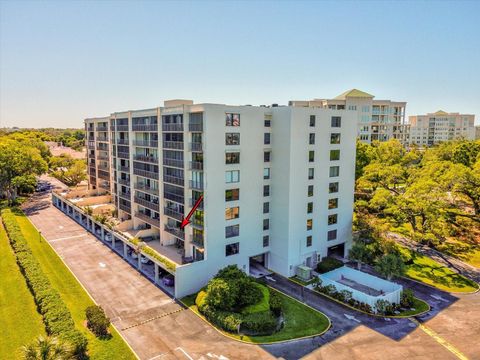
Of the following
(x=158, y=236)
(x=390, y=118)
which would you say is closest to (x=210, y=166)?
(x=158, y=236)

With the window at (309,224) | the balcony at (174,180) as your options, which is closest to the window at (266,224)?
the window at (309,224)

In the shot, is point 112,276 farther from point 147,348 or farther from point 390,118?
point 390,118

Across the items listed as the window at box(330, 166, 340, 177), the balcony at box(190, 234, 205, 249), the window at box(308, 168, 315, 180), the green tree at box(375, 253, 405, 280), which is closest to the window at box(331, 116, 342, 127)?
the window at box(330, 166, 340, 177)

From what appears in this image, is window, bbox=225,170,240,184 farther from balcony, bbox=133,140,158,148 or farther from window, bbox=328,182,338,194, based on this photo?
window, bbox=328,182,338,194

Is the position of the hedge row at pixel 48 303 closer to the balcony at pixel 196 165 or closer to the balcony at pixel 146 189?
the balcony at pixel 146 189

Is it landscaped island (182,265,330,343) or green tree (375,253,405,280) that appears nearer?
landscaped island (182,265,330,343)

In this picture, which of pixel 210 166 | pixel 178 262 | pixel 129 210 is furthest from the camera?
pixel 129 210
